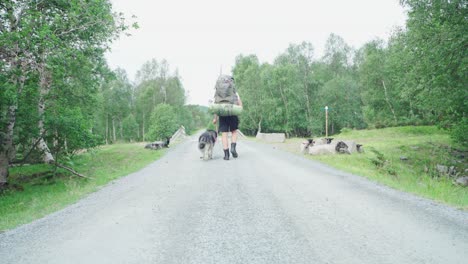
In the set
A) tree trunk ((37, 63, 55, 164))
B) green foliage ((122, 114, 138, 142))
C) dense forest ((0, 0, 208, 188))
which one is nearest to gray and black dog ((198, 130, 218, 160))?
dense forest ((0, 0, 208, 188))

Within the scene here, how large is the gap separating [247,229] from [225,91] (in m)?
6.34

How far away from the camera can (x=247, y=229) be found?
3178 mm

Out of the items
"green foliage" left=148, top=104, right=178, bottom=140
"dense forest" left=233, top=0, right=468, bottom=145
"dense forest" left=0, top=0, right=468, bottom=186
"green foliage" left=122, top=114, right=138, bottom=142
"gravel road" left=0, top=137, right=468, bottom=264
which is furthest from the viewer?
"green foliage" left=122, top=114, right=138, bottom=142

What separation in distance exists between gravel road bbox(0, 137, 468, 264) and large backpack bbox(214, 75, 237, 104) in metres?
4.19

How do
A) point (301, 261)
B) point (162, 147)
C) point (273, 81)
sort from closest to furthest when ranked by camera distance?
point (301, 261) → point (162, 147) → point (273, 81)

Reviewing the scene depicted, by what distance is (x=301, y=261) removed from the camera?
2.41 m

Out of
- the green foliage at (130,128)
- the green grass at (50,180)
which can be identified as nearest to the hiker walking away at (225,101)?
the green grass at (50,180)

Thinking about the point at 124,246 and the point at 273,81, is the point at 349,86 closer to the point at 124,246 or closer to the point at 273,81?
the point at 273,81

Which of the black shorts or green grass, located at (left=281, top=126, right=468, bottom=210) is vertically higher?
the black shorts

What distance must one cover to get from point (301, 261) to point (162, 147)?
16422 millimetres

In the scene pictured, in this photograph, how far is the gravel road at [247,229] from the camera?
2.56 metres

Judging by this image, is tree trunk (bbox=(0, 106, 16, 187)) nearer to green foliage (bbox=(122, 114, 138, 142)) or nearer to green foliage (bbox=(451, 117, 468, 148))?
green foliage (bbox=(451, 117, 468, 148))

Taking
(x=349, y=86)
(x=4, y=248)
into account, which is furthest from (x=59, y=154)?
(x=349, y=86)

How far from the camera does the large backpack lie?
9.05 metres
